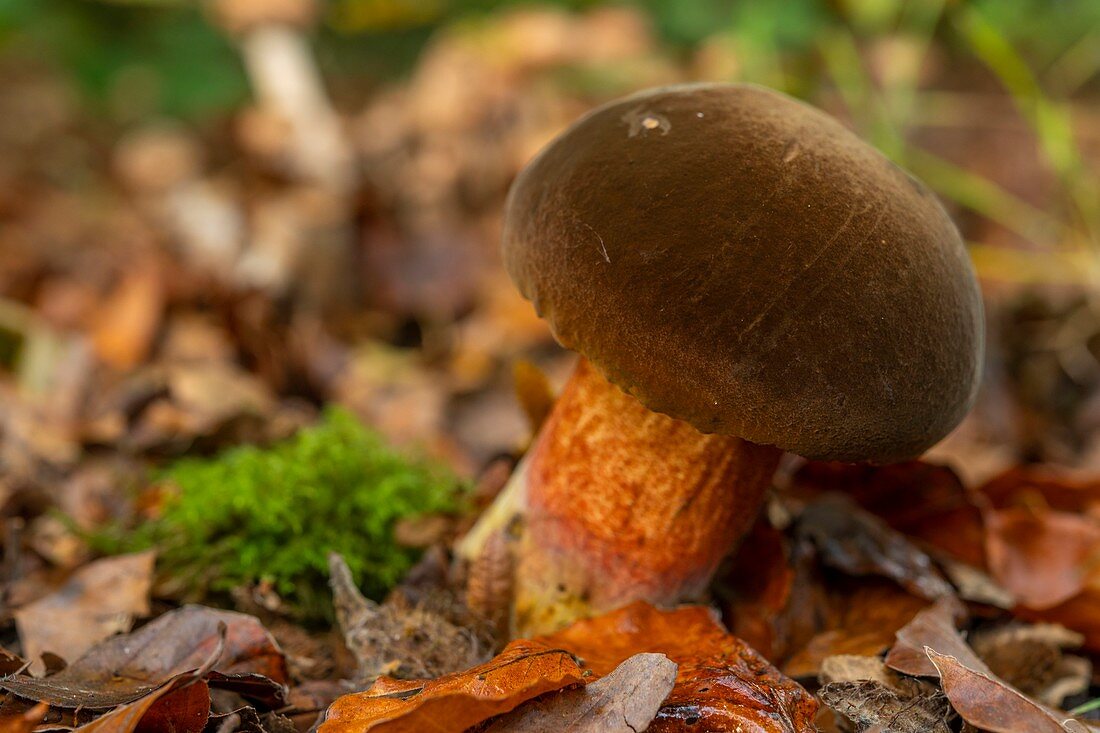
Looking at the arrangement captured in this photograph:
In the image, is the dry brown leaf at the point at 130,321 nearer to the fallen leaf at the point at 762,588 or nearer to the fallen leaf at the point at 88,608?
the fallen leaf at the point at 88,608

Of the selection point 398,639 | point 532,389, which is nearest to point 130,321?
point 532,389

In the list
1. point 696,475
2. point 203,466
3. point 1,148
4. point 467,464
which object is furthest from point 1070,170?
point 1,148

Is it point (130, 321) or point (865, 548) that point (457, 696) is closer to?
point (865, 548)

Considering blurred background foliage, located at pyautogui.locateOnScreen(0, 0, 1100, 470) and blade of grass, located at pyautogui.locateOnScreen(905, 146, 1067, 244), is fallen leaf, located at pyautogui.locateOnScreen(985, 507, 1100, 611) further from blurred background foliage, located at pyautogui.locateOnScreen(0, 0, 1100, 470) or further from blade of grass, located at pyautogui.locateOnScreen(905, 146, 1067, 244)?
blade of grass, located at pyautogui.locateOnScreen(905, 146, 1067, 244)

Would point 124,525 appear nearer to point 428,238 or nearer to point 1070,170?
point 428,238

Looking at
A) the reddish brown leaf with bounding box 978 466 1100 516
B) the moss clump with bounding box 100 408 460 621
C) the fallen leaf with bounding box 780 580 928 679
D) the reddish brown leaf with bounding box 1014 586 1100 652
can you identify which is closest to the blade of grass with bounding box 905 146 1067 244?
the reddish brown leaf with bounding box 978 466 1100 516

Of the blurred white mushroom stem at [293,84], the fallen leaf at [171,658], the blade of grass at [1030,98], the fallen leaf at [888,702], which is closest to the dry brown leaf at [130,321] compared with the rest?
the blurred white mushroom stem at [293,84]
